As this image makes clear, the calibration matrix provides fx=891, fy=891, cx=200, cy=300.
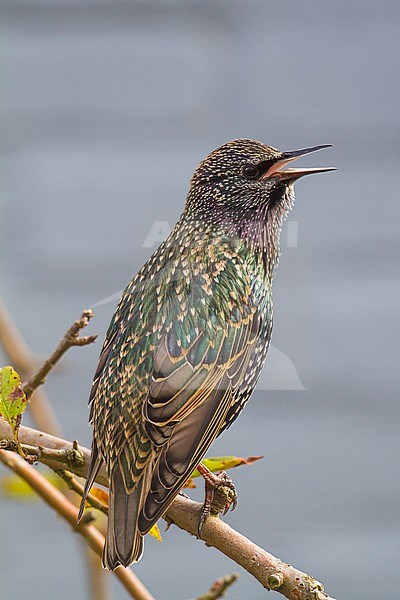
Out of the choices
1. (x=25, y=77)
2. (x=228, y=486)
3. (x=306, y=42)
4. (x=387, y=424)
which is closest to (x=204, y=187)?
(x=228, y=486)

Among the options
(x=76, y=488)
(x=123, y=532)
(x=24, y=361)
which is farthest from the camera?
(x=24, y=361)

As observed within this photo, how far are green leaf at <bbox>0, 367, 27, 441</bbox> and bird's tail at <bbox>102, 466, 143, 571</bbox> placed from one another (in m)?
0.07

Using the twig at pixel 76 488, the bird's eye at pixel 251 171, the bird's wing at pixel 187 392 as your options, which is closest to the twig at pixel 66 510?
the twig at pixel 76 488

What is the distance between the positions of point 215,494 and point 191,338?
0.12m

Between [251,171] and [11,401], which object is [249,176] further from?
[11,401]

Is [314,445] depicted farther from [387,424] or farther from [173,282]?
[173,282]

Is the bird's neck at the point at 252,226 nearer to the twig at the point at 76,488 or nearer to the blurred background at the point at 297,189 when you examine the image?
the blurred background at the point at 297,189

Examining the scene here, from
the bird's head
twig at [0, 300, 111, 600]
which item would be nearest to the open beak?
the bird's head

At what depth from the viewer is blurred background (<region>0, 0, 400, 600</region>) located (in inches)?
26.6

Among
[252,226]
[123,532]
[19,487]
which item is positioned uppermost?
[252,226]

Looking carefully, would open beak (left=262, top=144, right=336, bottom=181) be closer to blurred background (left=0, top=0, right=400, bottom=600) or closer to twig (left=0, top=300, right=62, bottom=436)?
blurred background (left=0, top=0, right=400, bottom=600)

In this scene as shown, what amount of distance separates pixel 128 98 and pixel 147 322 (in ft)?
1.21

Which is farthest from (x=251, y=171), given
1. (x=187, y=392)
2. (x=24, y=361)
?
(x=24, y=361)

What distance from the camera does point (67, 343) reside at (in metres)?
→ 0.52
